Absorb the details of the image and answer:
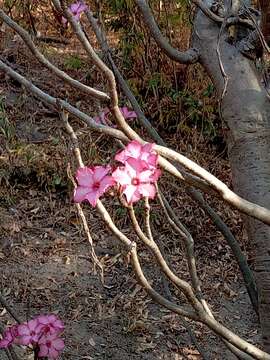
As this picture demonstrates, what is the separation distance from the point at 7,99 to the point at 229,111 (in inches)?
120

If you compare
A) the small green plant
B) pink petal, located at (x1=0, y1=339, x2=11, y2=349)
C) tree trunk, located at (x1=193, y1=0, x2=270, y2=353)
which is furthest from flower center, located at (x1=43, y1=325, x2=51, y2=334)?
the small green plant

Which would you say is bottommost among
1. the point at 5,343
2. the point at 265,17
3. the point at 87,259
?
the point at 87,259

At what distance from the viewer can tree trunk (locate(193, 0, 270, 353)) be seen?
1.62 meters

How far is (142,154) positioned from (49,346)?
34.7 inches

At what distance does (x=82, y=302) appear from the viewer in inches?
126

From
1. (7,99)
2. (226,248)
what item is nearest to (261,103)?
(226,248)

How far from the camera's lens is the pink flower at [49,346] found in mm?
1794

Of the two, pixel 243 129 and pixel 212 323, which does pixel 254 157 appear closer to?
pixel 243 129

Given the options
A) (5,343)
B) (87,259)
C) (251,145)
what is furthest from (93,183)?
(87,259)

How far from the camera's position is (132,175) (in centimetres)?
111

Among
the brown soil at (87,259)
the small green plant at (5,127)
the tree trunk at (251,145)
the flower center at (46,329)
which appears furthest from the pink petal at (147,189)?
the small green plant at (5,127)

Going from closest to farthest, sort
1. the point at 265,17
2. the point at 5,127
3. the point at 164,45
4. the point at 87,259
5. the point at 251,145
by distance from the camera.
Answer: the point at 251,145 → the point at 164,45 → the point at 265,17 → the point at 87,259 → the point at 5,127

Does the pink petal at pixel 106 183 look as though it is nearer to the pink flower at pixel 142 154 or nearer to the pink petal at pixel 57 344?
the pink flower at pixel 142 154

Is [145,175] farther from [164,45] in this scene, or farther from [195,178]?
[164,45]
